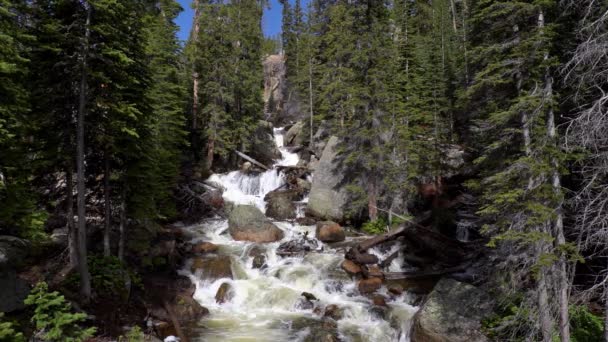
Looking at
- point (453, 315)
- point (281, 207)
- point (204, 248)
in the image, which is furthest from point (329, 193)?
point (453, 315)

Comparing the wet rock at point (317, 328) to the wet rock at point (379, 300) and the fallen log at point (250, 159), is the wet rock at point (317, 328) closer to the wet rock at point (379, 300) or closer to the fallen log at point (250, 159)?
the wet rock at point (379, 300)

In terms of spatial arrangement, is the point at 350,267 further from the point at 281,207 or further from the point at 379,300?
the point at 281,207

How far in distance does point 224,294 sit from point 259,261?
2.89 metres

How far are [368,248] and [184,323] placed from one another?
369 inches

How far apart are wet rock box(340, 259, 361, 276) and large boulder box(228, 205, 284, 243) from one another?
534cm

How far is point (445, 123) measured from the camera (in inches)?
1198

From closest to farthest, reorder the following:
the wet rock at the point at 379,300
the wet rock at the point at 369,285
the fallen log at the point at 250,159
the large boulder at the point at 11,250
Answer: the large boulder at the point at 11,250 → the wet rock at the point at 379,300 → the wet rock at the point at 369,285 → the fallen log at the point at 250,159

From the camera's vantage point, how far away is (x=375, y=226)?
905 inches

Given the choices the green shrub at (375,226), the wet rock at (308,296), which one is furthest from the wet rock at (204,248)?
the green shrub at (375,226)

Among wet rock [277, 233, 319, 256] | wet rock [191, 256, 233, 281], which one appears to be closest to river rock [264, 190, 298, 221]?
wet rock [277, 233, 319, 256]

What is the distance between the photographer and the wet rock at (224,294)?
49.3ft

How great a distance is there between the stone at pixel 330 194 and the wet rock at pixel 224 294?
9.85 meters

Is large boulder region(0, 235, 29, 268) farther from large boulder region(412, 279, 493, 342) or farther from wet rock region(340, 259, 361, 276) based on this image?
wet rock region(340, 259, 361, 276)

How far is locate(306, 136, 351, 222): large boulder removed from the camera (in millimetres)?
23812
